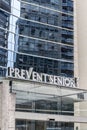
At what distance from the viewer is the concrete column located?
22828 mm

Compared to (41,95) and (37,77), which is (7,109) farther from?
(37,77)

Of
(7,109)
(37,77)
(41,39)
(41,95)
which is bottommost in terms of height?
(7,109)

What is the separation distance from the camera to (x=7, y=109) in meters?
23.0

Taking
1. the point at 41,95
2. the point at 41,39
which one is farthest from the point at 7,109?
the point at 41,39

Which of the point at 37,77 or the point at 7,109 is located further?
the point at 37,77

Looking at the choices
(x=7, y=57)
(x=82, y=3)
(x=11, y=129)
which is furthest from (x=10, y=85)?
(x=82, y=3)

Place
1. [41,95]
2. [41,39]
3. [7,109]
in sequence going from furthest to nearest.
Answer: [41,39] < [41,95] < [7,109]

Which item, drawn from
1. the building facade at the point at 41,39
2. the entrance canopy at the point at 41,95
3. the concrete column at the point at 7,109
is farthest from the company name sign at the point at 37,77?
the building facade at the point at 41,39

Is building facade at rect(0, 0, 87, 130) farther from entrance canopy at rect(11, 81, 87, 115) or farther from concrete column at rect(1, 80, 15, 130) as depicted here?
concrete column at rect(1, 80, 15, 130)

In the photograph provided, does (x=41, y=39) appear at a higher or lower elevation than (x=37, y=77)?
higher


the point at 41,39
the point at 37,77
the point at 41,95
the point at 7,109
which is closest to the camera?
the point at 7,109

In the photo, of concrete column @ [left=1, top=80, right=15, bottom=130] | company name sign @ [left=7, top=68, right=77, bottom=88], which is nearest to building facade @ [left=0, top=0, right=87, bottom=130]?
company name sign @ [left=7, top=68, right=77, bottom=88]

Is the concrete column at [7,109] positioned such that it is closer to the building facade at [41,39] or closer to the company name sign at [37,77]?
the company name sign at [37,77]

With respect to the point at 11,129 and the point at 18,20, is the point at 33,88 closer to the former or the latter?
the point at 11,129
